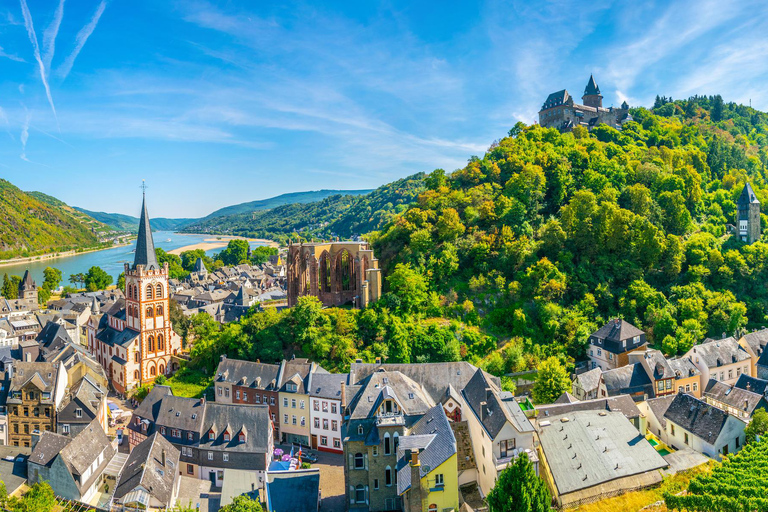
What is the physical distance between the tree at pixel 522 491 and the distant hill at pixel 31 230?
166 metres

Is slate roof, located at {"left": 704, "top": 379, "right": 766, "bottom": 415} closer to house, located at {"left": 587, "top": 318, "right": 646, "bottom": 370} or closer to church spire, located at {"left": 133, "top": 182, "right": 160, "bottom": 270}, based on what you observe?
house, located at {"left": 587, "top": 318, "right": 646, "bottom": 370}

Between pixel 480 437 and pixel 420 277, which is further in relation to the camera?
pixel 420 277

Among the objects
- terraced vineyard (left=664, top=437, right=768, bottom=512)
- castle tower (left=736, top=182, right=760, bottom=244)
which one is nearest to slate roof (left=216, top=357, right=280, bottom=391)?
terraced vineyard (left=664, top=437, right=768, bottom=512)

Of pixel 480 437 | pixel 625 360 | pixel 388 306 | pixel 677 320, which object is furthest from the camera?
pixel 677 320

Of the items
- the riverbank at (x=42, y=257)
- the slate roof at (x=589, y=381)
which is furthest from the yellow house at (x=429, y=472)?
the riverbank at (x=42, y=257)

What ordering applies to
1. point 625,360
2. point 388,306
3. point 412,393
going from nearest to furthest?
point 412,393 < point 625,360 < point 388,306

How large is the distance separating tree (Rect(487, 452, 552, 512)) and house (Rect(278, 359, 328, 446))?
58.0ft

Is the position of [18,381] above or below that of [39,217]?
below

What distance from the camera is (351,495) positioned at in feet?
77.8

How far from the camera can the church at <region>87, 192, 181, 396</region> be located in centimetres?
4347

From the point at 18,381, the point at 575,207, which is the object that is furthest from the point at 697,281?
the point at 18,381

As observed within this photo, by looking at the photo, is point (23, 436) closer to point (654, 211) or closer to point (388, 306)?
point (388, 306)

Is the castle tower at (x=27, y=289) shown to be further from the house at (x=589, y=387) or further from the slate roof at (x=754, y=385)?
the slate roof at (x=754, y=385)

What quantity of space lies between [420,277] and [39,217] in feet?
615
